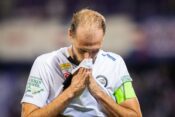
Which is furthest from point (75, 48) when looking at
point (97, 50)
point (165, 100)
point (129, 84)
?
point (165, 100)

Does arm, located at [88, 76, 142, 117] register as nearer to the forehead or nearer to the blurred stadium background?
the forehead

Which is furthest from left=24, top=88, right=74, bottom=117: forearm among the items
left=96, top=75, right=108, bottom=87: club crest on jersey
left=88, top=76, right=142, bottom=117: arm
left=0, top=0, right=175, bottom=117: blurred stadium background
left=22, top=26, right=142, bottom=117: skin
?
left=0, top=0, right=175, bottom=117: blurred stadium background

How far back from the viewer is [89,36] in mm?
3453

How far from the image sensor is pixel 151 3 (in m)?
11.5

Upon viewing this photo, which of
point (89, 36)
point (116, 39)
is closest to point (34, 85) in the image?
point (89, 36)

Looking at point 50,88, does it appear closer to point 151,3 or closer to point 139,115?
point 139,115

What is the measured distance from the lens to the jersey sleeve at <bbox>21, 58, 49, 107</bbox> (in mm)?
3543

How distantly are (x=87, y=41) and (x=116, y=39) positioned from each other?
26.6ft

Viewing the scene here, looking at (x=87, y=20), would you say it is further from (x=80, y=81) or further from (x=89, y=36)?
(x=80, y=81)

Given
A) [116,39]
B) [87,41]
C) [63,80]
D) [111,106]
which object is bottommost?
[116,39]

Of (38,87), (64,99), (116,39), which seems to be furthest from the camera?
(116,39)

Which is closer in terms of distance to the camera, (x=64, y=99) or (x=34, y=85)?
(x=64, y=99)

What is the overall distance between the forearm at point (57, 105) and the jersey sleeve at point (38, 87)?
0.08 m

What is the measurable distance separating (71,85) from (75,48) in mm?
195
